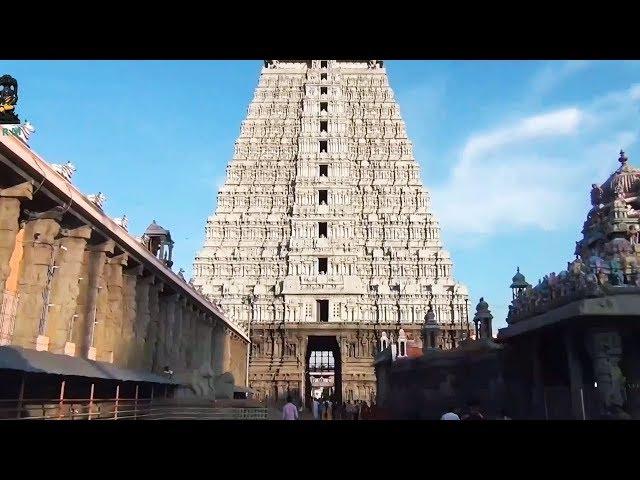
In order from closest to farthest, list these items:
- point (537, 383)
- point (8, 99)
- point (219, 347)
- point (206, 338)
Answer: point (8, 99)
point (537, 383)
point (206, 338)
point (219, 347)

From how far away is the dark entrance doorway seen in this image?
55156mm

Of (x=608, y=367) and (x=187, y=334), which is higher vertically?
(x=187, y=334)

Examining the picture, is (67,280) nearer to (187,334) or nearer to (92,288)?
(92,288)

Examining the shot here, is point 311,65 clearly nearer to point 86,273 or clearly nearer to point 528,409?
point 86,273

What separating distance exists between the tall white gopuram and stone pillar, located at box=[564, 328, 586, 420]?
120 ft

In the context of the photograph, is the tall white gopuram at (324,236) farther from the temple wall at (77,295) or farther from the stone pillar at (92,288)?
the stone pillar at (92,288)

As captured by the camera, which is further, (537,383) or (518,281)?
(518,281)

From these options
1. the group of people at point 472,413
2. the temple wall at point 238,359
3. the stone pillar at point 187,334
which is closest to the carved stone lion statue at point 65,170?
the group of people at point 472,413

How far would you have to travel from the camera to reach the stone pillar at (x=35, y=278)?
1594 centimetres

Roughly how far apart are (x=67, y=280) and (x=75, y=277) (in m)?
0.26

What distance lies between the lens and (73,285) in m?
18.6

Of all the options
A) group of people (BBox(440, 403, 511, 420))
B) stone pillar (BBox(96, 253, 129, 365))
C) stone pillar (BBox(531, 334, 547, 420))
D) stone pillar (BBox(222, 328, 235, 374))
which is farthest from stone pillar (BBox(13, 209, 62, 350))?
stone pillar (BBox(222, 328, 235, 374))

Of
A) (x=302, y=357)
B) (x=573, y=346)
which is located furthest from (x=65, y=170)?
(x=302, y=357)
